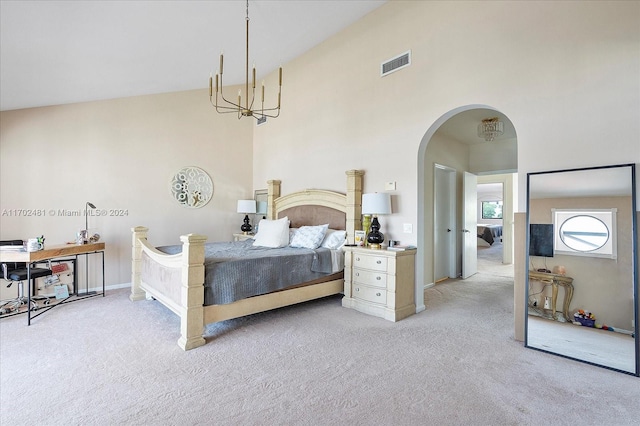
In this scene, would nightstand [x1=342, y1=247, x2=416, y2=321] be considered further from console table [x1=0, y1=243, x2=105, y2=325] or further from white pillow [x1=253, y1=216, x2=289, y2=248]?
console table [x1=0, y1=243, x2=105, y2=325]

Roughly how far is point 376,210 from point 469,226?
3220 millimetres

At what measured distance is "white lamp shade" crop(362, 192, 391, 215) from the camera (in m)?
3.69

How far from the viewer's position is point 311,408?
1869 mm

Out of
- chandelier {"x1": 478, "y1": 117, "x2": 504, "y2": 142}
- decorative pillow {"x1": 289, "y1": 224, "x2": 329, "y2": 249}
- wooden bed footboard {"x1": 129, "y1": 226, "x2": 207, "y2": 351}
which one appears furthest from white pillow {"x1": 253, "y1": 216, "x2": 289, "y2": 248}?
chandelier {"x1": 478, "y1": 117, "x2": 504, "y2": 142}

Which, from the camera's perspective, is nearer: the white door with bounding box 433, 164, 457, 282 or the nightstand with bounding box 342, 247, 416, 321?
the nightstand with bounding box 342, 247, 416, 321

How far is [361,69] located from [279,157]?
7.03 feet

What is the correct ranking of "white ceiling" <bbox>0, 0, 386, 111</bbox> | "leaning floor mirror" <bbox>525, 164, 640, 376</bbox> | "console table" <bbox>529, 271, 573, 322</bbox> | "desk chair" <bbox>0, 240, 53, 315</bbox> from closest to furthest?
"leaning floor mirror" <bbox>525, 164, 640, 376</bbox>, "console table" <bbox>529, 271, 573, 322</bbox>, "white ceiling" <bbox>0, 0, 386, 111</bbox>, "desk chair" <bbox>0, 240, 53, 315</bbox>

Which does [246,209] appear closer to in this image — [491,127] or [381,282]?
[381,282]

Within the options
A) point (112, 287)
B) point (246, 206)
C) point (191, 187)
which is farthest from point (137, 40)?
point (112, 287)

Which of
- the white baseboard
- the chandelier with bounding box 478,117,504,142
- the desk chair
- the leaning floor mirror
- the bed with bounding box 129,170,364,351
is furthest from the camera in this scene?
the white baseboard

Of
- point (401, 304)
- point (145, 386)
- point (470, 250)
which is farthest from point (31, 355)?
point (470, 250)

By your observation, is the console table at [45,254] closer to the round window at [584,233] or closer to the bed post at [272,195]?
the bed post at [272,195]

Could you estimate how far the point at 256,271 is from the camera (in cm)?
314

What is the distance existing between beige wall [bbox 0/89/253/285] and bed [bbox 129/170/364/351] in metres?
1.05
